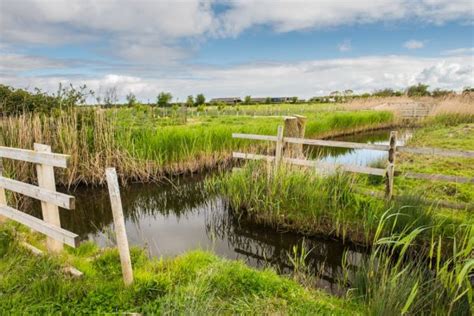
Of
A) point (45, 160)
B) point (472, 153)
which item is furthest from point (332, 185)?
point (45, 160)

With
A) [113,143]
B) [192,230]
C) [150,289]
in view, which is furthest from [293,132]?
[150,289]

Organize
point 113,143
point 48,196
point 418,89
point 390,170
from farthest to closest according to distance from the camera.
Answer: point 418,89
point 113,143
point 390,170
point 48,196

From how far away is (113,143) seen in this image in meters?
8.70

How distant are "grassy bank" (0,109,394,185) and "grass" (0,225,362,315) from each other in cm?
459

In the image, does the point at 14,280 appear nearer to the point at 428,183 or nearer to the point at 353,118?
the point at 428,183

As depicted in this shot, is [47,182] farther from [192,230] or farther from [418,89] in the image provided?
[418,89]

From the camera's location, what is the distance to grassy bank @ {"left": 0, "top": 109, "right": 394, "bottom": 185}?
7.93 meters

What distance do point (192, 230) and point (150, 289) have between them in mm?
3040

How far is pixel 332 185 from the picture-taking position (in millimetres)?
5723

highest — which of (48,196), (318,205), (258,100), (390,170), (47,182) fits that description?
(258,100)

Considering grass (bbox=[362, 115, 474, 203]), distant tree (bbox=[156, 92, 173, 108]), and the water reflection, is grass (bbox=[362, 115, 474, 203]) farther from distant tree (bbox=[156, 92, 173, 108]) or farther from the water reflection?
distant tree (bbox=[156, 92, 173, 108])

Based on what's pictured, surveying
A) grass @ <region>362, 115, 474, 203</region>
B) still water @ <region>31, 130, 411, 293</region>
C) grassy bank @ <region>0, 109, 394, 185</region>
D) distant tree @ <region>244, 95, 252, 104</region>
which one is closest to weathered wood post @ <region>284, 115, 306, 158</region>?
still water @ <region>31, 130, 411, 293</region>

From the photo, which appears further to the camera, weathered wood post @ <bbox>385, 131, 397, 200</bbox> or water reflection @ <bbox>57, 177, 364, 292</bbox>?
weathered wood post @ <bbox>385, 131, 397, 200</bbox>

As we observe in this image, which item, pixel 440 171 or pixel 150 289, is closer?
pixel 150 289
